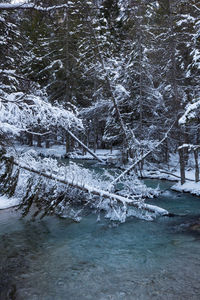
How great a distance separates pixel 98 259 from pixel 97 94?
1363 cm

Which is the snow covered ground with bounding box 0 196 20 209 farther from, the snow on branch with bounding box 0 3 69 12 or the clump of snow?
the clump of snow

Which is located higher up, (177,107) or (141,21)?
(141,21)

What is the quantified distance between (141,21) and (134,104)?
615cm

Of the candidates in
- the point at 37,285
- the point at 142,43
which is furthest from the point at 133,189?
the point at 142,43

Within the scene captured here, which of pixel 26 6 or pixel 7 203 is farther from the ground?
pixel 26 6

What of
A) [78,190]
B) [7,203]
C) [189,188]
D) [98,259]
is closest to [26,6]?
[78,190]

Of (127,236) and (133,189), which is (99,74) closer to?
(133,189)

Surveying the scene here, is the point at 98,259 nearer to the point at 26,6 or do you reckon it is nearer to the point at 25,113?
the point at 25,113

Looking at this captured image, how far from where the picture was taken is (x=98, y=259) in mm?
6324

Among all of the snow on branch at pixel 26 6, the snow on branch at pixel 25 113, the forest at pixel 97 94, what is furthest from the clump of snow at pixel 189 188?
the snow on branch at pixel 26 6

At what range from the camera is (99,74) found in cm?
1510

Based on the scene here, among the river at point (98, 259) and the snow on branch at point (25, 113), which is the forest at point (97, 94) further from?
the river at point (98, 259)

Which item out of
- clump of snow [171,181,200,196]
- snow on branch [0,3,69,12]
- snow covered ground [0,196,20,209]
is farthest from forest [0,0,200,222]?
snow covered ground [0,196,20,209]

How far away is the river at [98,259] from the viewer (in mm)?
4938
